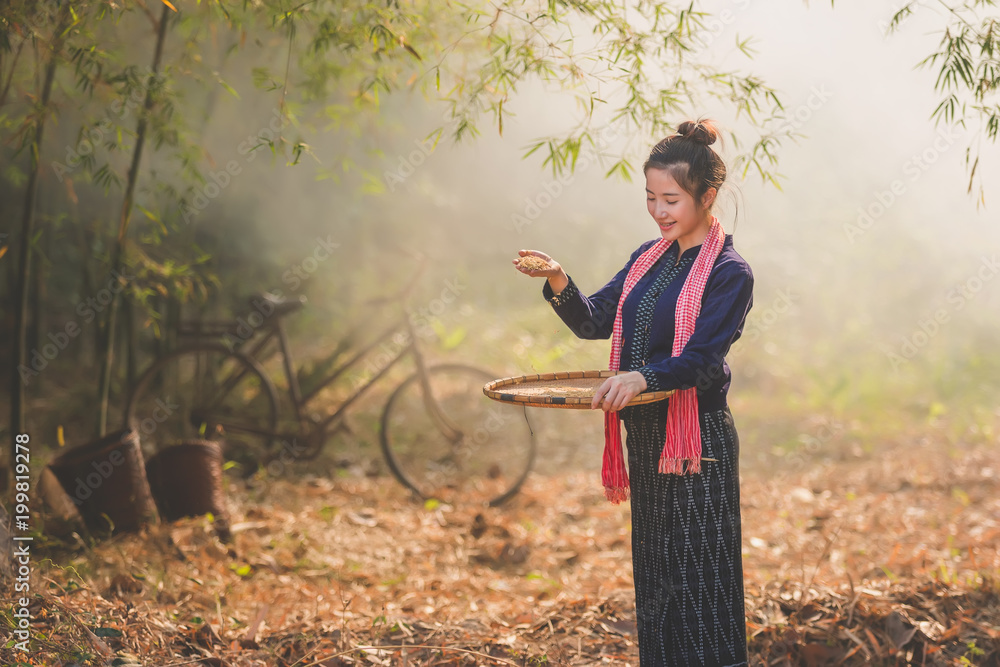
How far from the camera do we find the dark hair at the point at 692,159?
2.08 metres

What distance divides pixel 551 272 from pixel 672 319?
39 cm

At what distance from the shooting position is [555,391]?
84.4 inches

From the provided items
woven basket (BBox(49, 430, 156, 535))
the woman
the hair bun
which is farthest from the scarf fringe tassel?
woven basket (BBox(49, 430, 156, 535))

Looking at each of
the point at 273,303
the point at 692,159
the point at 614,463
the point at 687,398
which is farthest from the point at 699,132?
the point at 273,303

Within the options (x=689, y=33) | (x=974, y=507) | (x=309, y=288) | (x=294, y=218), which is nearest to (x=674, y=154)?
(x=689, y=33)

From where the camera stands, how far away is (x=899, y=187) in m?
11.5

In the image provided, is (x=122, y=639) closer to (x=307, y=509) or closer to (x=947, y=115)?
(x=307, y=509)

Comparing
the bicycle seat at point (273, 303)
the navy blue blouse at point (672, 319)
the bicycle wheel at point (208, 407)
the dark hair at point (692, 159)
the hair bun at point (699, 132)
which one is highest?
the hair bun at point (699, 132)

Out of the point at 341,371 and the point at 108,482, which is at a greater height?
the point at 341,371

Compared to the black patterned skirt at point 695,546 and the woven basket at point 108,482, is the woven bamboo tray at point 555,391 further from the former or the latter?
the woven basket at point 108,482

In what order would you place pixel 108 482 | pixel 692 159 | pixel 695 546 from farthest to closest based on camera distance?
pixel 108 482 < pixel 695 546 < pixel 692 159

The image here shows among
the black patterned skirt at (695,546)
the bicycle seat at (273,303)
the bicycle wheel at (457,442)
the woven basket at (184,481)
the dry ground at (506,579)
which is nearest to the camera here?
the black patterned skirt at (695,546)

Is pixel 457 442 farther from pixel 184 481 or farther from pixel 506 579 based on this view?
pixel 184 481

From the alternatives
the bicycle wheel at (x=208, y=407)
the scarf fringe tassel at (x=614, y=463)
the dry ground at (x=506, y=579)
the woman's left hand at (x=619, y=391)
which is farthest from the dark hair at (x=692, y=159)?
the bicycle wheel at (x=208, y=407)
